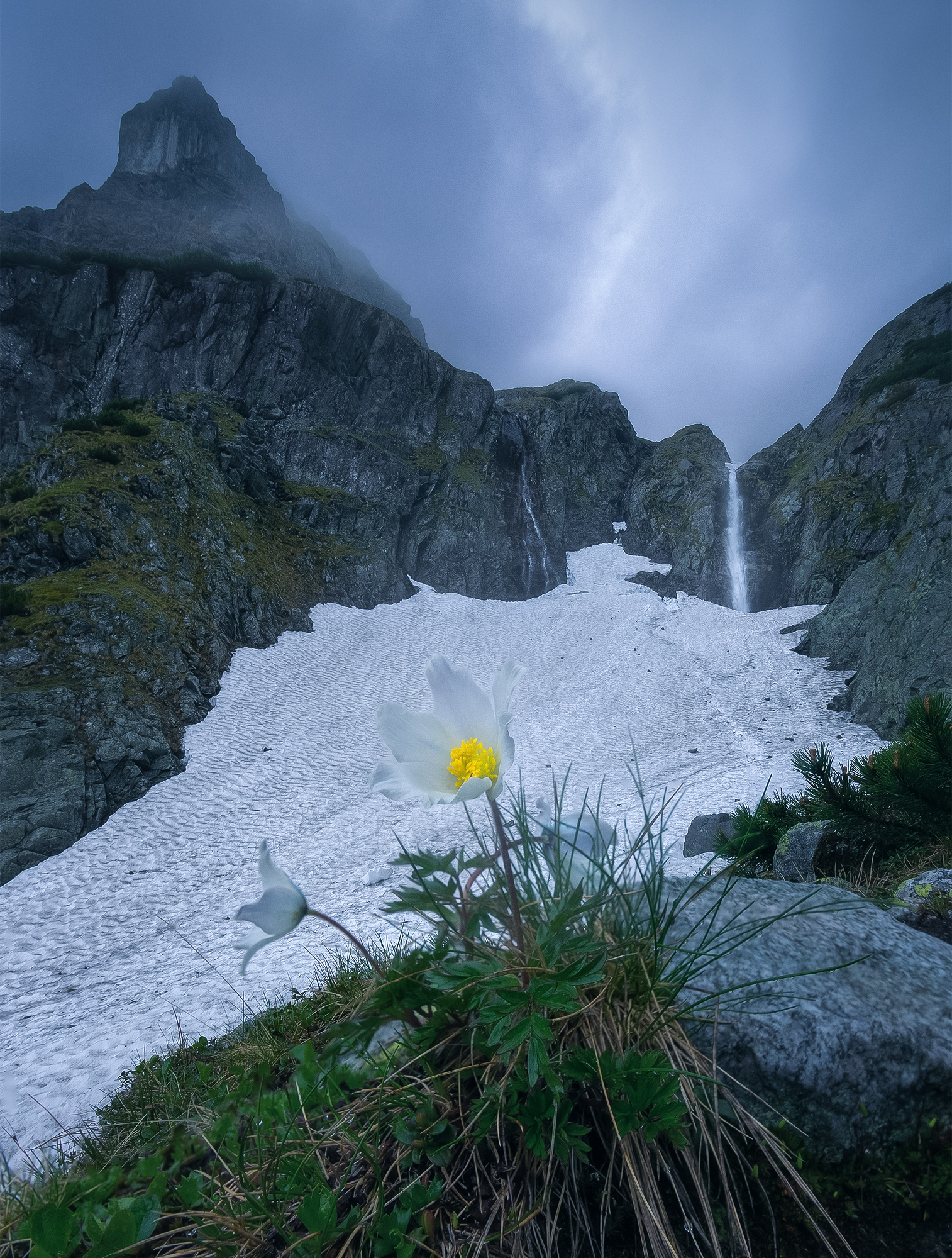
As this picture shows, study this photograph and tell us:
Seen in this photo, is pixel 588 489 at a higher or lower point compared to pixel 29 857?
higher

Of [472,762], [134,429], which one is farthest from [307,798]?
[134,429]

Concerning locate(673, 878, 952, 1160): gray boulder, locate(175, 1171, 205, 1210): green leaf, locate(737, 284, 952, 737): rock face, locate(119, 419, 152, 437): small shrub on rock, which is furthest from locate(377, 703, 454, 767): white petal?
locate(119, 419, 152, 437): small shrub on rock

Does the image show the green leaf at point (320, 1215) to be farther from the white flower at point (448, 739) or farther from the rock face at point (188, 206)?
the rock face at point (188, 206)

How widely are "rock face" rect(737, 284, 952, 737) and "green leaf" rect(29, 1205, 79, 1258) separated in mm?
13723

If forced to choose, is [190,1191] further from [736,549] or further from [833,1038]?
[736,549]

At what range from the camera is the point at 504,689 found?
114cm

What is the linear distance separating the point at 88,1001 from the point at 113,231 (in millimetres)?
94400

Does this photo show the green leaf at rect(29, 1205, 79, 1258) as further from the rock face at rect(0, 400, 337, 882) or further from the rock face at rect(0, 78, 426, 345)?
the rock face at rect(0, 78, 426, 345)

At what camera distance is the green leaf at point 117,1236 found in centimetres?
82

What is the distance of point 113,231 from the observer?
226ft

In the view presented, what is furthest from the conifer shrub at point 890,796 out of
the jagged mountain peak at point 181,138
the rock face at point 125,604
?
the jagged mountain peak at point 181,138

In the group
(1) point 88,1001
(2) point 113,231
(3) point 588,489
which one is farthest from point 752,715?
(2) point 113,231

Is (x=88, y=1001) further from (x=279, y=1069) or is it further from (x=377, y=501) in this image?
(x=377, y=501)

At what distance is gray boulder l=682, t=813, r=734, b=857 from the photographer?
688 centimetres
